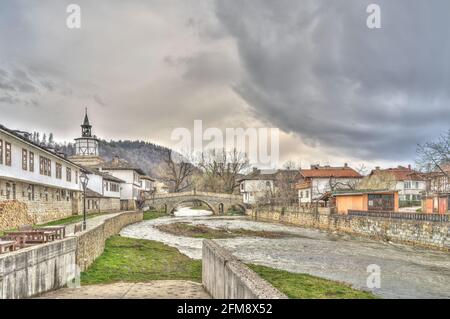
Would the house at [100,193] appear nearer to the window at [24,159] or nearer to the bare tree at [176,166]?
the window at [24,159]

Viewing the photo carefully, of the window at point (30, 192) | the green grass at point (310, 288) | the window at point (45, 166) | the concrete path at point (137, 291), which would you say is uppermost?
the window at point (45, 166)

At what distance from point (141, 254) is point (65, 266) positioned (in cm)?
833

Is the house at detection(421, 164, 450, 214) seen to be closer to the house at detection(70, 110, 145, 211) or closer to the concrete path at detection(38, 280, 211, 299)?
the concrete path at detection(38, 280, 211, 299)

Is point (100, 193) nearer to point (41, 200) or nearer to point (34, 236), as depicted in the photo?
point (41, 200)

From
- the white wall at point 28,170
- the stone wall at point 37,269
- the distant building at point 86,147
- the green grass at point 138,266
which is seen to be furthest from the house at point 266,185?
the stone wall at point 37,269

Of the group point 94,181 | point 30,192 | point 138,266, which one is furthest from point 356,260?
point 94,181

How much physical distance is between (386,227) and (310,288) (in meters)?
19.7

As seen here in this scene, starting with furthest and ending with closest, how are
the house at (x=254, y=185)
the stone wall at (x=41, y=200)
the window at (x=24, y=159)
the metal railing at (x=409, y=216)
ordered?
the house at (x=254, y=185), the metal railing at (x=409, y=216), the window at (x=24, y=159), the stone wall at (x=41, y=200)

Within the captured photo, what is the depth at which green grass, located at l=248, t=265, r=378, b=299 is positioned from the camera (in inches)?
446

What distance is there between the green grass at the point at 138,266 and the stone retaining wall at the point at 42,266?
734 millimetres

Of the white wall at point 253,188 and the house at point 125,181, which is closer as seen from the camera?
the house at point 125,181

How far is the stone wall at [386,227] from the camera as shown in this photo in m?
24.5
